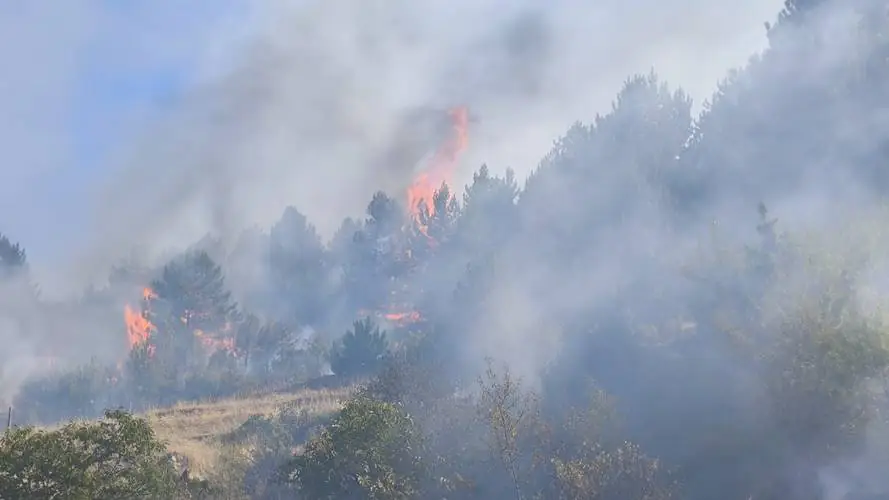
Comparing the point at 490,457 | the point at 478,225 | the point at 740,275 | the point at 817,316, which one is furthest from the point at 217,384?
the point at 817,316

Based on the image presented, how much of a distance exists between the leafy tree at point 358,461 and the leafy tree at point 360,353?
23392 mm

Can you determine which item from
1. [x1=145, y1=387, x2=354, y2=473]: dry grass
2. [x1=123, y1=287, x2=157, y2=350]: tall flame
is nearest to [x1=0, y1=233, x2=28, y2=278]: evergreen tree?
[x1=123, y1=287, x2=157, y2=350]: tall flame

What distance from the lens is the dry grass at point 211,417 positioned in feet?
90.9

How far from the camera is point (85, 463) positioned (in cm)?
1537

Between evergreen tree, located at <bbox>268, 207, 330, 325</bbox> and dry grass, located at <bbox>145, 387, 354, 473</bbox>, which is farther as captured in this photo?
evergreen tree, located at <bbox>268, 207, 330, 325</bbox>

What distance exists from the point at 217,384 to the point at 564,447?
115 feet

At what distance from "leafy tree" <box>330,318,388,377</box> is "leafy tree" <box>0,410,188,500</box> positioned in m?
28.5

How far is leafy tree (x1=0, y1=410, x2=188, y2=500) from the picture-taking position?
1445cm

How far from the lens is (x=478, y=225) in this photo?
5644 cm

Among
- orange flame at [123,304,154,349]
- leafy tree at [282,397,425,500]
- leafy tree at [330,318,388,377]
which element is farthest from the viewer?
orange flame at [123,304,154,349]

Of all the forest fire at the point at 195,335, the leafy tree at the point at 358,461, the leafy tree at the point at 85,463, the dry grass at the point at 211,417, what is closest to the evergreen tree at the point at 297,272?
the forest fire at the point at 195,335

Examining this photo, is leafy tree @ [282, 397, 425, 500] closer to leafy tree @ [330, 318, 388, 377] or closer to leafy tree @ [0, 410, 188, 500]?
leafy tree @ [0, 410, 188, 500]

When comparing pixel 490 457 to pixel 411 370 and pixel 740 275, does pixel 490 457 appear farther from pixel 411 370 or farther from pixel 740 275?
pixel 740 275

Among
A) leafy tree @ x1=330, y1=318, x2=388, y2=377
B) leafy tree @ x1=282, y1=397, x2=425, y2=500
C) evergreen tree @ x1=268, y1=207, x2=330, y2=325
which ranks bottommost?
leafy tree @ x1=282, y1=397, x2=425, y2=500
